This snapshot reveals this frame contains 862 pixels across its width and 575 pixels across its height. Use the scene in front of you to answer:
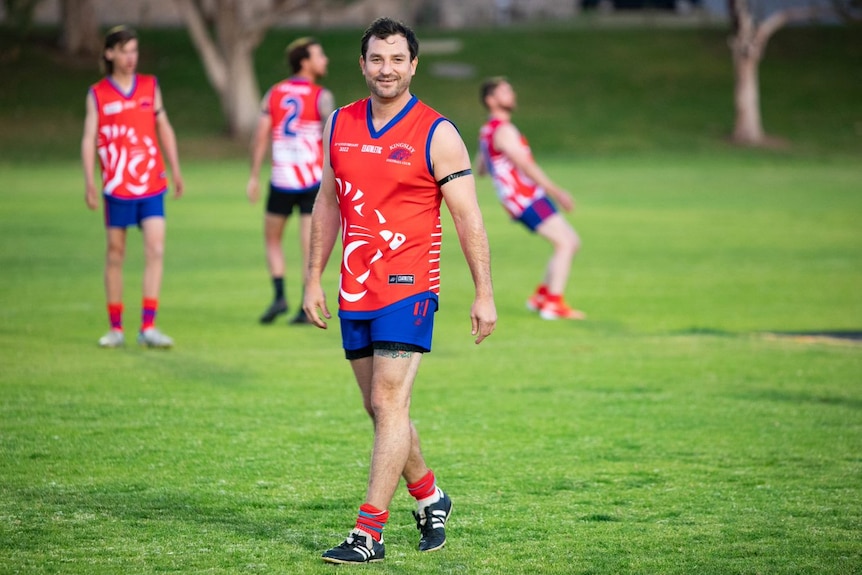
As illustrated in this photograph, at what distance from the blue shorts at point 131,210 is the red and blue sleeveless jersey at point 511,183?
3855mm

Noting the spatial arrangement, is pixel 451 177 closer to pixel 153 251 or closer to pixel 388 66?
pixel 388 66

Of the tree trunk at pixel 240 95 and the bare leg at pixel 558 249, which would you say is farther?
the tree trunk at pixel 240 95

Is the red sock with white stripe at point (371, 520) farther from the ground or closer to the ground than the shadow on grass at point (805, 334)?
farther from the ground

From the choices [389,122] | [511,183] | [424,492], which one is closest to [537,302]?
[511,183]

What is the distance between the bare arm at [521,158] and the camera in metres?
12.7

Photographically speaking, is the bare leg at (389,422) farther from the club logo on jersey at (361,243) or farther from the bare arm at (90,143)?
the bare arm at (90,143)

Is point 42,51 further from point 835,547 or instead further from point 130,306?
point 835,547

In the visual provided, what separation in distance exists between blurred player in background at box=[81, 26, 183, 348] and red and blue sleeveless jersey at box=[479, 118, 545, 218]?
379 cm

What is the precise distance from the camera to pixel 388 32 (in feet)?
17.7

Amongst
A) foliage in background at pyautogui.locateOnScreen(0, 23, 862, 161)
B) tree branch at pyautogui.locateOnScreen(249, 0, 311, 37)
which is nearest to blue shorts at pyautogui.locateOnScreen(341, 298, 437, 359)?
foliage in background at pyautogui.locateOnScreen(0, 23, 862, 161)

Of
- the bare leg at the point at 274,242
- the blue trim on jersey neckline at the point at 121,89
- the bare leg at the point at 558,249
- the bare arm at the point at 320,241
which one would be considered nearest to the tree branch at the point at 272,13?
the bare leg at the point at 558,249

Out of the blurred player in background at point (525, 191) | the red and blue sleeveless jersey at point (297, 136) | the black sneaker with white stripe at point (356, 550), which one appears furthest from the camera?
the blurred player in background at point (525, 191)

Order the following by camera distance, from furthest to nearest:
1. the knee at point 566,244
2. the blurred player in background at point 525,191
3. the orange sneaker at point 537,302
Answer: the orange sneaker at point 537,302 < the knee at point 566,244 < the blurred player in background at point 525,191

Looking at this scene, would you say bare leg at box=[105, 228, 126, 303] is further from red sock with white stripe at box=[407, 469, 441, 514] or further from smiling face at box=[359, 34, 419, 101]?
smiling face at box=[359, 34, 419, 101]
